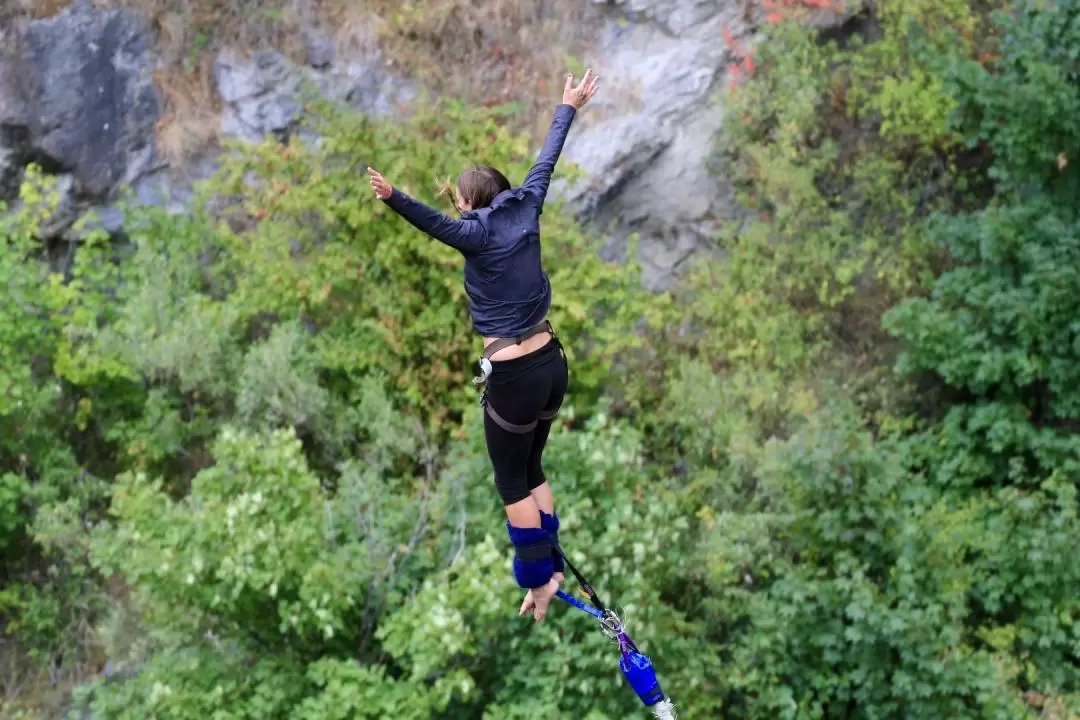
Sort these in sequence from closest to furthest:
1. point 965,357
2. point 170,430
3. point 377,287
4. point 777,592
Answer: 1. point 777,592
2. point 965,357
3. point 377,287
4. point 170,430

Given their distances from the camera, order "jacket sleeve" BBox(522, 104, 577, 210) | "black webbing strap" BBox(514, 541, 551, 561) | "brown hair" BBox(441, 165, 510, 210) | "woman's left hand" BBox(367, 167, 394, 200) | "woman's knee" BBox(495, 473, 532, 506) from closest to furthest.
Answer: "woman's left hand" BBox(367, 167, 394, 200)
"brown hair" BBox(441, 165, 510, 210)
"jacket sleeve" BBox(522, 104, 577, 210)
"woman's knee" BBox(495, 473, 532, 506)
"black webbing strap" BBox(514, 541, 551, 561)

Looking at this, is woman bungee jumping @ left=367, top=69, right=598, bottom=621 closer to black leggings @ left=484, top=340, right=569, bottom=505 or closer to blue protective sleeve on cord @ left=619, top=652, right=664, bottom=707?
black leggings @ left=484, top=340, right=569, bottom=505

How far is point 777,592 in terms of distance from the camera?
8.33 meters

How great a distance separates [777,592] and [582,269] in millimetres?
3123

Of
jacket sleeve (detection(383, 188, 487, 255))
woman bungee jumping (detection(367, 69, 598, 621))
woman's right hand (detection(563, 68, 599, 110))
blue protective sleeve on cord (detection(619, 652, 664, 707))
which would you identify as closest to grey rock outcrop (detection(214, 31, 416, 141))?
woman's right hand (detection(563, 68, 599, 110))

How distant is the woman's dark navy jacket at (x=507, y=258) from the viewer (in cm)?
463

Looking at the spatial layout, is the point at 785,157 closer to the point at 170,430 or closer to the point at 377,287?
the point at 377,287

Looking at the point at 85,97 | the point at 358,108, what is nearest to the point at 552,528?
the point at 358,108

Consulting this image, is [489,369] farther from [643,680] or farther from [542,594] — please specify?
[643,680]

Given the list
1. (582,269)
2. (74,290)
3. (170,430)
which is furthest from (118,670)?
(582,269)

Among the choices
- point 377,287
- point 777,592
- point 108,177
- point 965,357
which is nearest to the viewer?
point 777,592

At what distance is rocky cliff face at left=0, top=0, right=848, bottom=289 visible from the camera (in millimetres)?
11633

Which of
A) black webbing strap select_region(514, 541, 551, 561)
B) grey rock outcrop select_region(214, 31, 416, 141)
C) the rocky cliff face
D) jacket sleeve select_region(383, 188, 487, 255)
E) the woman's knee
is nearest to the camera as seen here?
jacket sleeve select_region(383, 188, 487, 255)

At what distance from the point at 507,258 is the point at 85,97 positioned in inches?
400
